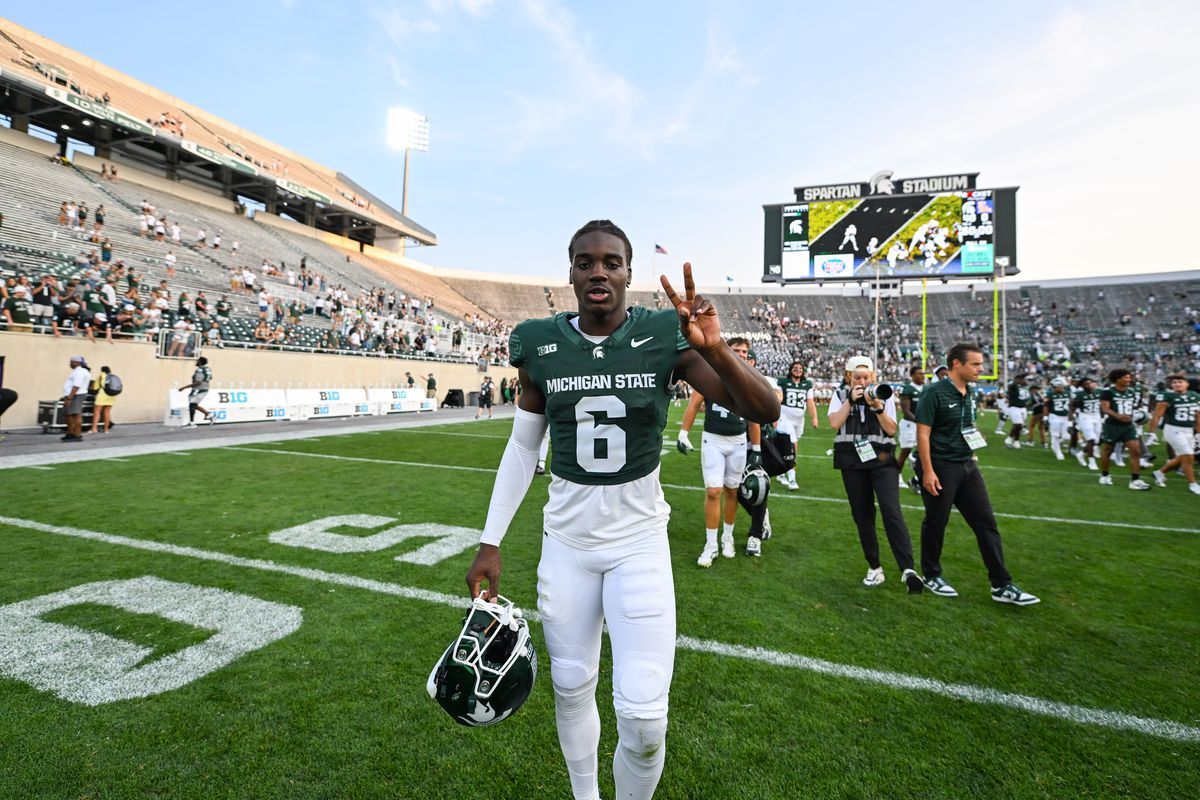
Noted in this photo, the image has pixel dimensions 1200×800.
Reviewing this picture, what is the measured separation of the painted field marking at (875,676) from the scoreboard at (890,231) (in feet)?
106

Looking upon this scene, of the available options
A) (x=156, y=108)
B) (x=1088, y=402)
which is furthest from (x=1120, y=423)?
(x=156, y=108)

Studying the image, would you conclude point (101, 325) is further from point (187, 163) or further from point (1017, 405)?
point (187, 163)

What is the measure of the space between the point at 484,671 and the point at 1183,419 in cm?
1273

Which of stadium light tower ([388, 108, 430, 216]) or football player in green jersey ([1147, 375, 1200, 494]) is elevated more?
stadium light tower ([388, 108, 430, 216])

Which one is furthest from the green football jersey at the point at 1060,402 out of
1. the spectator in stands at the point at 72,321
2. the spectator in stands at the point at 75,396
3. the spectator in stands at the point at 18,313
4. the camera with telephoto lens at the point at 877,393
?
the spectator in stands at the point at 18,313

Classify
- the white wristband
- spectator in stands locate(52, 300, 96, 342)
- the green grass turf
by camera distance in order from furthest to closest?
1. spectator in stands locate(52, 300, 96, 342)
2. the green grass turf
3. the white wristband

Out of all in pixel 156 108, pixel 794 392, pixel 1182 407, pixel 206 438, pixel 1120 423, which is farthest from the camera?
pixel 156 108

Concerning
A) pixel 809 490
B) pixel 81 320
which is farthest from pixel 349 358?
pixel 809 490

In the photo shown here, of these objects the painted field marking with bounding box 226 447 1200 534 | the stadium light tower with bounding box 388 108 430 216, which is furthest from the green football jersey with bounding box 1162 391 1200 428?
the stadium light tower with bounding box 388 108 430 216

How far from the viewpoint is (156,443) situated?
11914 millimetres

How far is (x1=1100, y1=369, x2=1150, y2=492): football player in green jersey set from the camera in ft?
32.8

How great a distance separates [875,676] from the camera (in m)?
3.39

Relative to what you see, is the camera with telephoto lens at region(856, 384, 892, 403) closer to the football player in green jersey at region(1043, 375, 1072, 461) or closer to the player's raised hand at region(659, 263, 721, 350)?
the player's raised hand at region(659, 263, 721, 350)

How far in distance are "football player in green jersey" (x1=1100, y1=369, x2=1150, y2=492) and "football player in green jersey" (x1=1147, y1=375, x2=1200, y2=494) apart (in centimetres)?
36
